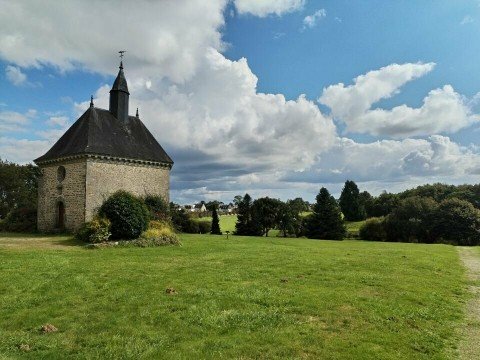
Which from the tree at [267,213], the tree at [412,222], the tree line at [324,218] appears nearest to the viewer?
the tree line at [324,218]

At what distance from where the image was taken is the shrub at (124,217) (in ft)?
76.5

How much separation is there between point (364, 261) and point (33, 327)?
46.4 feet

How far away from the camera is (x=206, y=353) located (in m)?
6.63

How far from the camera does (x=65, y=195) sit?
29094 mm

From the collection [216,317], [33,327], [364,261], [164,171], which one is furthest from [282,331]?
[164,171]

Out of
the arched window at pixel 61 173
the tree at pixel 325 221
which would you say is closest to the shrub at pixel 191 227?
the tree at pixel 325 221

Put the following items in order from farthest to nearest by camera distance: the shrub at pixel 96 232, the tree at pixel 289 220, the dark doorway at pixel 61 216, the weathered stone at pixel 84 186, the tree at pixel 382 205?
the tree at pixel 382 205 → the tree at pixel 289 220 → the dark doorway at pixel 61 216 → the weathered stone at pixel 84 186 → the shrub at pixel 96 232

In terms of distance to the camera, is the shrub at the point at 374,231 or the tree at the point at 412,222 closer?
the tree at the point at 412,222

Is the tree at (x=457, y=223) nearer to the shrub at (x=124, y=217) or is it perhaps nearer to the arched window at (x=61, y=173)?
the shrub at (x=124, y=217)

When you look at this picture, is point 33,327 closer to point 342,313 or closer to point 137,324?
point 137,324

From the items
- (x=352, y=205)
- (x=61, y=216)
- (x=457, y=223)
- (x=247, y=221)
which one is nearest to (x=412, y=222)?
(x=457, y=223)

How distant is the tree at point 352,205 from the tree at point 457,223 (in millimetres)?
30776

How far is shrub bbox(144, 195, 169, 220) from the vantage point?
30344 mm

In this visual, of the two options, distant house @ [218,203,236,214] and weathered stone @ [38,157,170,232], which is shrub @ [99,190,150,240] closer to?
weathered stone @ [38,157,170,232]
